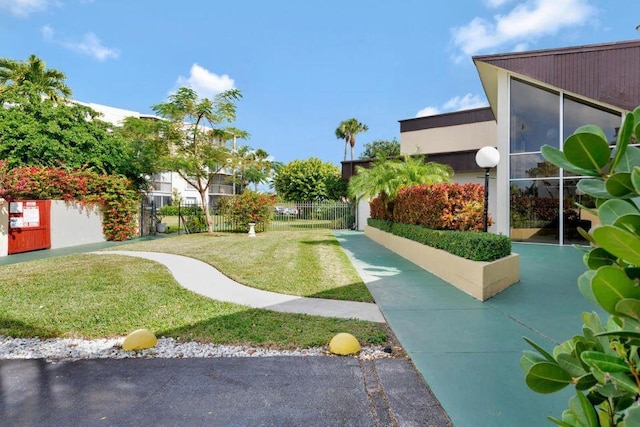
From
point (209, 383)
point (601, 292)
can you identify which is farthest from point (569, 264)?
point (601, 292)

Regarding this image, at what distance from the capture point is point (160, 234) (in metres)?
17.8

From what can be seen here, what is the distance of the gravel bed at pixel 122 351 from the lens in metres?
3.65

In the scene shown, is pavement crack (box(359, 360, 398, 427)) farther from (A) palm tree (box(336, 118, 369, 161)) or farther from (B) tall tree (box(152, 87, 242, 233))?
(A) palm tree (box(336, 118, 369, 161))

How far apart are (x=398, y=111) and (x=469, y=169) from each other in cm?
1013

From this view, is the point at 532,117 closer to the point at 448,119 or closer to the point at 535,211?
the point at 535,211

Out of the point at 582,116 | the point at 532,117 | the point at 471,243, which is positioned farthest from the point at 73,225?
the point at 582,116

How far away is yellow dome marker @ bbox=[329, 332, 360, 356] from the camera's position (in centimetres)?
364

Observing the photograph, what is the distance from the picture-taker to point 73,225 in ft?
43.2

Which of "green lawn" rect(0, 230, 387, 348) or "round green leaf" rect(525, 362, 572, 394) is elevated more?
"round green leaf" rect(525, 362, 572, 394)

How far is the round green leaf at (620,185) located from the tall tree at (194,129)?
16.1 meters

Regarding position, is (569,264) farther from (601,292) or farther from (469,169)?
(601,292)

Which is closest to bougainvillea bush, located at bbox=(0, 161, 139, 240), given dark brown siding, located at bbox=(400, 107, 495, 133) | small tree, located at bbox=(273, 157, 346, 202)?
dark brown siding, located at bbox=(400, 107, 495, 133)

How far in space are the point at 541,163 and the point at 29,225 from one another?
1782 centimetres

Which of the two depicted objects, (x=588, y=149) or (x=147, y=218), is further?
(x=147, y=218)
